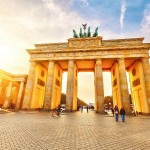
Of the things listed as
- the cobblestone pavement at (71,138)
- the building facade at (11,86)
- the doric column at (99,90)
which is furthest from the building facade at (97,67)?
the cobblestone pavement at (71,138)

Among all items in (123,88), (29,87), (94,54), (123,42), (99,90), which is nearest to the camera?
(123,88)

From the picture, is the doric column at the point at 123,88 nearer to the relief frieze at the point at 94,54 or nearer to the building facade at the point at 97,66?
the building facade at the point at 97,66

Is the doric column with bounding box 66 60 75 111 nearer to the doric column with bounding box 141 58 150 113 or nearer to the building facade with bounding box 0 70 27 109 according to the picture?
the building facade with bounding box 0 70 27 109

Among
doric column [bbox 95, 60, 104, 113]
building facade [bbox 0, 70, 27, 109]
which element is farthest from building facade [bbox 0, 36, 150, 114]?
building facade [bbox 0, 70, 27, 109]

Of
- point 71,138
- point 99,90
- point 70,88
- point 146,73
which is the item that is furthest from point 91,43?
point 71,138

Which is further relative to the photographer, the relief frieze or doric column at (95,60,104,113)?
the relief frieze

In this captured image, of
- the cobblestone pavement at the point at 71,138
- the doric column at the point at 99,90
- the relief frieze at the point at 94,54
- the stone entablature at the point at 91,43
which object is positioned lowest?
the cobblestone pavement at the point at 71,138

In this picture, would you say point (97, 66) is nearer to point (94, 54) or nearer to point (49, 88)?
point (94, 54)

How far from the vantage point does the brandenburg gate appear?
977 inches

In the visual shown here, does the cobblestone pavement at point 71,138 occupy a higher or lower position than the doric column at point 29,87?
lower

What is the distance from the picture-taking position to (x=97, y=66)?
88.5ft

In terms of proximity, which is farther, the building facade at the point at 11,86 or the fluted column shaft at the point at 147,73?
the building facade at the point at 11,86

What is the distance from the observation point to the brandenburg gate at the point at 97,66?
81.4 ft

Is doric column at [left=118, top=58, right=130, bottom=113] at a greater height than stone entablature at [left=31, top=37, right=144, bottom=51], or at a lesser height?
lesser
